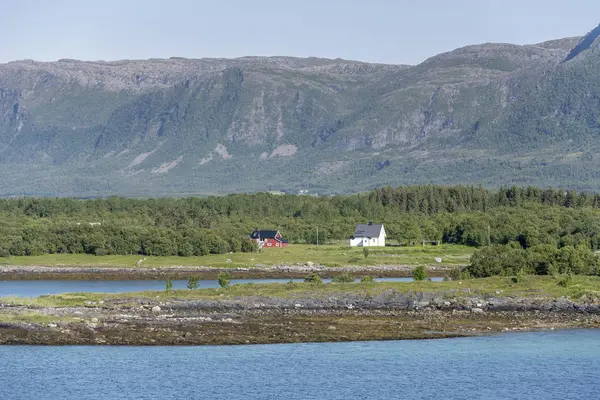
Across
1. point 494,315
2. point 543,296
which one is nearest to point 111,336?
point 494,315

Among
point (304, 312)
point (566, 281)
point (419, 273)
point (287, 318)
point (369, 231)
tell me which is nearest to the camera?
point (287, 318)

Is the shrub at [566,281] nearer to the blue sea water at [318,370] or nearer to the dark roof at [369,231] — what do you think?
the blue sea water at [318,370]

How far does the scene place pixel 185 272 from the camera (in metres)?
99.2

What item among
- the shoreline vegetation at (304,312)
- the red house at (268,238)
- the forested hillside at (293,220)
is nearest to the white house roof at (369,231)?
the forested hillside at (293,220)

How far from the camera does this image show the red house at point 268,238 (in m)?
122

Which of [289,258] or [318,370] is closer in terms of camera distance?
Answer: [318,370]

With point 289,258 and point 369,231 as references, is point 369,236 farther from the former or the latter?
point 289,258

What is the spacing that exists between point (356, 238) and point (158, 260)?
75.5 ft

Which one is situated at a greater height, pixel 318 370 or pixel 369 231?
pixel 369 231

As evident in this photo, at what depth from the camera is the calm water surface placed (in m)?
80.6

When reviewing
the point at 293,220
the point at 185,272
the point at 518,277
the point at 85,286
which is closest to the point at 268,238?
the point at 293,220

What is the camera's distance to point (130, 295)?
2653 inches

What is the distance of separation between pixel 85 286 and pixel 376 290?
2757 centimetres

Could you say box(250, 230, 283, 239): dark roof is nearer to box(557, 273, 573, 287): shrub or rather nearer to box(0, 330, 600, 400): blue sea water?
box(557, 273, 573, 287): shrub
